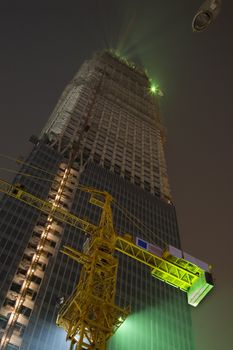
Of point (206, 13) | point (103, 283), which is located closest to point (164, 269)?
point (103, 283)

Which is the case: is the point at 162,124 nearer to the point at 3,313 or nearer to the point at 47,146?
the point at 47,146

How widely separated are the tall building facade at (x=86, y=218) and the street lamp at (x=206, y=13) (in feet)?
130

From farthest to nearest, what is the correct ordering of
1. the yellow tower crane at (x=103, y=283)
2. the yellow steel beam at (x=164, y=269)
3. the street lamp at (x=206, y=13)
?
1. the yellow steel beam at (x=164, y=269)
2. the yellow tower crane at (x=103, y=283)
3. the street lamp at (x=206, y=13)

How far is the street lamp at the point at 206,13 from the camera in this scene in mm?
21344

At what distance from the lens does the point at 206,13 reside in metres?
21.6

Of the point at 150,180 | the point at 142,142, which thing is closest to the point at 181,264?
the point at 150,180

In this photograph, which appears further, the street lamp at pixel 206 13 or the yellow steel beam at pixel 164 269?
the yellow steel beam at pixel 164 269

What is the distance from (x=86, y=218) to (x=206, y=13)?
45917mm

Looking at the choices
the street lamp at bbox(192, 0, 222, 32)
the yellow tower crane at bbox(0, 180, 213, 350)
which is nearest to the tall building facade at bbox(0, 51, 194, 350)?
the yellow tower crane at bbox(0, 180, 213, 350)

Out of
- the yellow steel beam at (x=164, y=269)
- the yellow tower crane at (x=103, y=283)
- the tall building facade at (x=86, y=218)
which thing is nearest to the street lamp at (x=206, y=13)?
the yellow tower crane at (x=103, y=283)

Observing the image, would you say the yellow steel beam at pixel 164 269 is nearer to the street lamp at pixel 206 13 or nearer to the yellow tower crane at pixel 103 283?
the yellow tower crane at pixel 103 283

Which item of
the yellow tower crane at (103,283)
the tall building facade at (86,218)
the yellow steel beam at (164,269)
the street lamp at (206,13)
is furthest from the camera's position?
the tall building facade at (86,218)

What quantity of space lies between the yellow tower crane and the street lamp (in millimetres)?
24340

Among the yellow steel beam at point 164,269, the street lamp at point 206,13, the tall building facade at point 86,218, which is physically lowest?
the street lamp at point 206,13
